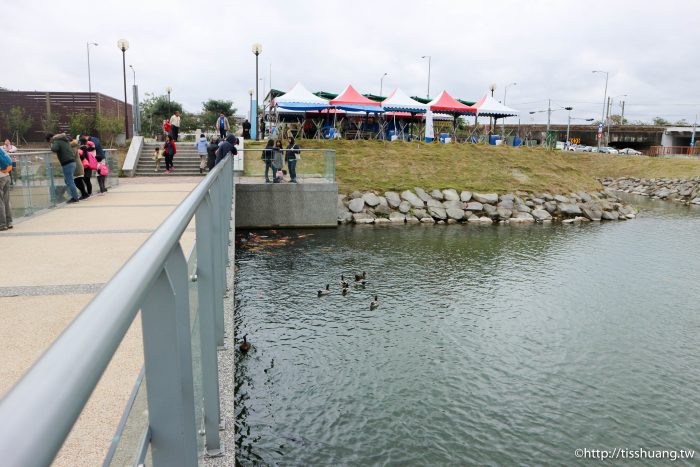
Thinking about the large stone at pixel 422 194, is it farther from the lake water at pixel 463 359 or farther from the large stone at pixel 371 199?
the lake water at pixel 463 359

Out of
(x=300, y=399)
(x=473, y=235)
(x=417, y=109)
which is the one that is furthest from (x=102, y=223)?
(x=417, y=109)

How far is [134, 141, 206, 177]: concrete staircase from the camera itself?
76.5 ft

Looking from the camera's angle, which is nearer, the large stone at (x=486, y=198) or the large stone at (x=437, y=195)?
the large stone at (x=437, y=195)

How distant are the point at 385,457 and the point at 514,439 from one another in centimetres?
165

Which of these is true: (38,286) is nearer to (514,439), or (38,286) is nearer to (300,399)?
(300,399)

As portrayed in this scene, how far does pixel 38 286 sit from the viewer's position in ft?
19.3

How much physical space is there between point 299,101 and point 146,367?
2923cm

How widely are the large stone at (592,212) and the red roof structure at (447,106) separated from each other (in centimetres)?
1076

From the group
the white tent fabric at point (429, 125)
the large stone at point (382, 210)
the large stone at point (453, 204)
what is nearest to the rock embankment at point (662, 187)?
the white tent fabric at point (429, 125)

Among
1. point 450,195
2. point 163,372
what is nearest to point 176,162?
point 450,195

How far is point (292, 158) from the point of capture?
1972 centimetres

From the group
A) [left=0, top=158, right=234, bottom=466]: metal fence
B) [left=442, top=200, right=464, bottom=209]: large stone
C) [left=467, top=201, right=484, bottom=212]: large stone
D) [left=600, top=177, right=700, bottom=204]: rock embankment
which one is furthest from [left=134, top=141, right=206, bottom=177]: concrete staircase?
[left=600, top=177, right=700, bottom=204]: rock embankment

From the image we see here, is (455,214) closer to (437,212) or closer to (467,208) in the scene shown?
(437,212)

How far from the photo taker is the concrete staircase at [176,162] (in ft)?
76.5
